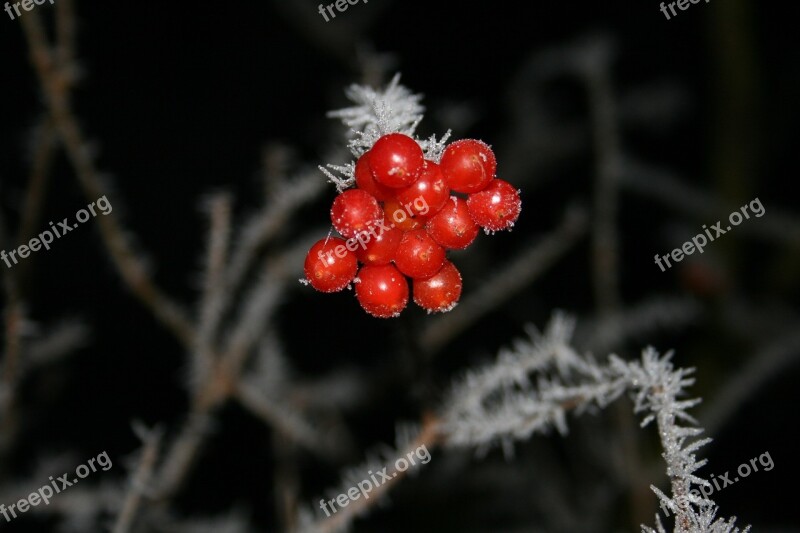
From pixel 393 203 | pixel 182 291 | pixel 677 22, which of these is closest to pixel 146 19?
pixel 182 291

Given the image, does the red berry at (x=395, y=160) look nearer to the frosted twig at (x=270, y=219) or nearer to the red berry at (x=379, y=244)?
the red berry at (x=379, y=244)

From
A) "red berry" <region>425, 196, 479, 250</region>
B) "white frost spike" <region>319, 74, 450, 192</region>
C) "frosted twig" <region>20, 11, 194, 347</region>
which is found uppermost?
"frosted twig" <region>20, 11, 194, 347</region>

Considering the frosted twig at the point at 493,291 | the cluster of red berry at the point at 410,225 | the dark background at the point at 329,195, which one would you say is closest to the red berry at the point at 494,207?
the cluster of red berry at the point at 410,225

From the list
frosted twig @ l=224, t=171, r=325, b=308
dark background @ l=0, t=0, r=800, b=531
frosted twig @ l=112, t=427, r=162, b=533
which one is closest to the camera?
frosted twig @ l=112, t=427, r=162, b=533

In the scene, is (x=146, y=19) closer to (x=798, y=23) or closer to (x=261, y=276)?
(x=261, y=276)

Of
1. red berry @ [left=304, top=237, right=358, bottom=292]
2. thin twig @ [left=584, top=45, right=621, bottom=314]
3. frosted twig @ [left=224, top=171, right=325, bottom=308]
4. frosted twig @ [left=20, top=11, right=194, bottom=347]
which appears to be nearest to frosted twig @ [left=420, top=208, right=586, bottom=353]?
thin twig @ [left=584, top=45, right=621, bottom=314]

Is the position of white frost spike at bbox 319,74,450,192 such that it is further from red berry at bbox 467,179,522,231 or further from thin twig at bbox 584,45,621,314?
thin twig at bbox 584,45,621,314

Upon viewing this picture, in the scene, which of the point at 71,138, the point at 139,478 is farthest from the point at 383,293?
the point at 71,138
